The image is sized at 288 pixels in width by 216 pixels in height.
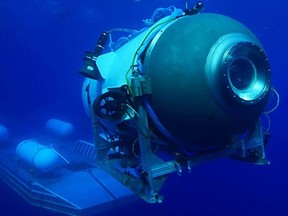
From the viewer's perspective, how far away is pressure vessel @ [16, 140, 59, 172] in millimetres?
7441

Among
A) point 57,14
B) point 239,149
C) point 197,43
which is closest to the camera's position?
point 197,43

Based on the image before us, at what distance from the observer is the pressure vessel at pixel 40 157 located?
7.44m

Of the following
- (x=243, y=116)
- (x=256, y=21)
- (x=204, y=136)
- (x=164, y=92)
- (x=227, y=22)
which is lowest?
(x=204, y=136)

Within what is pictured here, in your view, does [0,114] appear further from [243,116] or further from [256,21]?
[243,116]

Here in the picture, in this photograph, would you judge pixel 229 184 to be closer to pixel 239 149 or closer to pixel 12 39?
pixel 239 149

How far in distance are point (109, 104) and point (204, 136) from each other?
1.20 meters

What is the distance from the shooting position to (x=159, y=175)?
3.30m

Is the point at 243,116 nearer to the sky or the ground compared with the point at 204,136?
nearer to the sky

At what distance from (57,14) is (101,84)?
61.8 ft

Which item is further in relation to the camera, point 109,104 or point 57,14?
point 57,14

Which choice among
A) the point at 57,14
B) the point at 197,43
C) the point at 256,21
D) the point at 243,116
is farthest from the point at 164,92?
the point at 57,14

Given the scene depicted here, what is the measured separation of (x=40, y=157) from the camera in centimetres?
752

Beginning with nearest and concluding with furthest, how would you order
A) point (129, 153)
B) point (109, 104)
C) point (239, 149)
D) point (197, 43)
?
point (197, 43) → point (109, 104) → point (239, 149) → point (129, 153)

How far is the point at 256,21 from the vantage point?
18.2m
